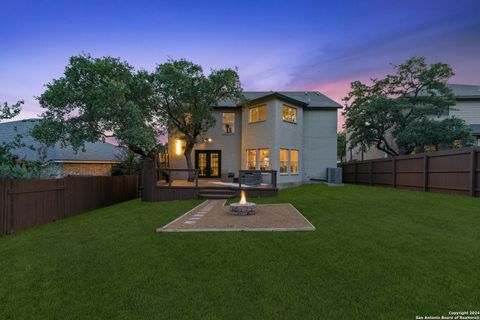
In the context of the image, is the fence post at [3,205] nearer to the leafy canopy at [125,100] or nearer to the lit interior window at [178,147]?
the leafy canopy at [125,100]

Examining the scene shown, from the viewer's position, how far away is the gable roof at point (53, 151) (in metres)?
16.6

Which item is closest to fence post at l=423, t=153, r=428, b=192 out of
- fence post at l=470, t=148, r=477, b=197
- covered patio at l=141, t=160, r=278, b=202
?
fence post at l=470, t=148, r=477, b=197

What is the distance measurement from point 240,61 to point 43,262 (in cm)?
1753

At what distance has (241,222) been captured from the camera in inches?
272

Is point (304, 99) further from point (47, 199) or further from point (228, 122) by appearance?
point (47, 199)

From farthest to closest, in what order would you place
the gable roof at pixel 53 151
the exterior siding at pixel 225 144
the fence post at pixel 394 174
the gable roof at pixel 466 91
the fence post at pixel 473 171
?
the gable roof at pixel 466 91 < the exterior siding at pixel 225 144 < the gable roof at pixel 53 151 < the fence post at pixel 394 174 < the fence post at pixel 473 171

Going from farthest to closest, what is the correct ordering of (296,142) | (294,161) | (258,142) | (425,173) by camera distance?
(294,161), (296,142), (258,142), (425,173)

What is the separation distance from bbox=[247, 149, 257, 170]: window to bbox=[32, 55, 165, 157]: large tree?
679cm

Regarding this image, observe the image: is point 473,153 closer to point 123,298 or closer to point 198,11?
point 123,298

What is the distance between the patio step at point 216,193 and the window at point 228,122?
6598mm

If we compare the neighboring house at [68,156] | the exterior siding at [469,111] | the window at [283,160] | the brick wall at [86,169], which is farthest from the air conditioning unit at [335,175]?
the brick wall at [86,169]

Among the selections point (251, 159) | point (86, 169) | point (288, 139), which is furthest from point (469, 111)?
point (86, 169)

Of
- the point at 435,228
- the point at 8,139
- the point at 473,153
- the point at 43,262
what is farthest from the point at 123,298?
the point at 8,139

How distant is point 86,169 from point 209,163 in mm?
9004
